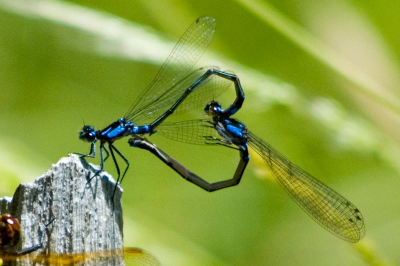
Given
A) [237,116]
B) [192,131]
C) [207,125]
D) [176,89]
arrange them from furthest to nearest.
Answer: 1. [237,116]
2. [176,89]
3. [207,125]
4. [192,131]

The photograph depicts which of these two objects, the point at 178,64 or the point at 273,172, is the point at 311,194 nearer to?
the point at 273,172

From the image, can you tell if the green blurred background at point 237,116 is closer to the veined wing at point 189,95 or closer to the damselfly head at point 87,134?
the veined wing at point 189,95

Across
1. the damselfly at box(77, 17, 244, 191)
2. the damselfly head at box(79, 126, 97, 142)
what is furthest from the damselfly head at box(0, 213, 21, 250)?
the damselfly at box(77, 17, 244, 191)

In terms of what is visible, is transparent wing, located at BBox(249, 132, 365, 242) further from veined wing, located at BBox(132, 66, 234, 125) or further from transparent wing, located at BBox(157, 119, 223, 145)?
veined wing, located at BBox(132, 66, 234, 125)

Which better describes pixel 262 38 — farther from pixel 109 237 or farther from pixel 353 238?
pixel 109 237

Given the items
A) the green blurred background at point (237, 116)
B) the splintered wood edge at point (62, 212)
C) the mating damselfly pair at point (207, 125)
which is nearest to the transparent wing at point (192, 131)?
the mating damselfly pair at point (207, 125)

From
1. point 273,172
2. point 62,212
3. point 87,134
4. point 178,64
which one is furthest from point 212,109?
point 62,212
